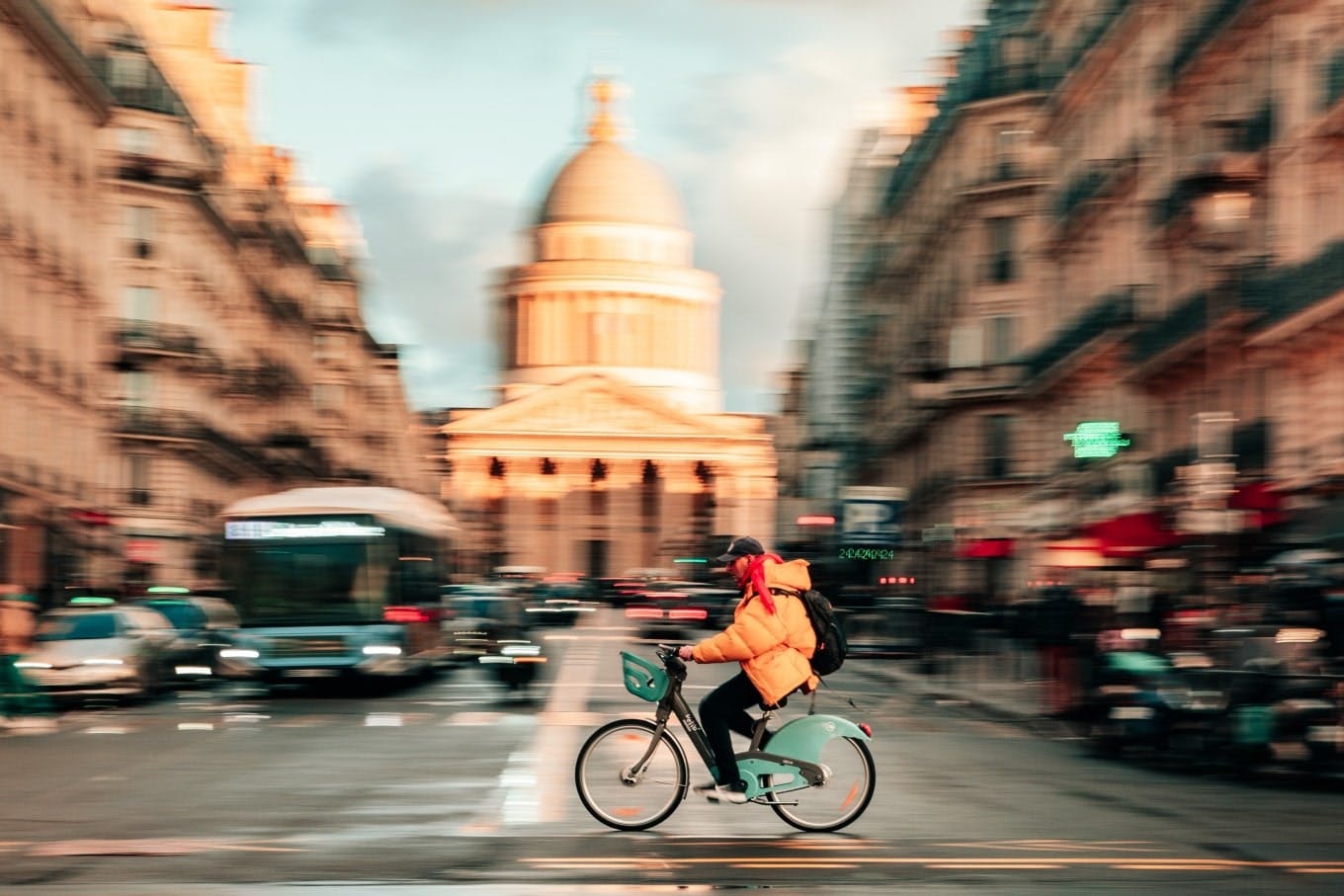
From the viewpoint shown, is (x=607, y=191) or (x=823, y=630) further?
(x=607, y=191)

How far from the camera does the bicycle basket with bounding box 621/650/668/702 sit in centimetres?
1334

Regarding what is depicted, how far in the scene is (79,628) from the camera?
3027 centimetres

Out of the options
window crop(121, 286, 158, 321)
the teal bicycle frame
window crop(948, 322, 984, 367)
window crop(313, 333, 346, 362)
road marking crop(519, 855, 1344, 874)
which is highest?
window crop(313, 333, 346, 362)

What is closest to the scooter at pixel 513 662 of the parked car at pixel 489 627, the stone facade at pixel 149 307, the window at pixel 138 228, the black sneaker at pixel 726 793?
the parked car at pixel 489 627

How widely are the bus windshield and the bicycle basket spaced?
1844 centimetres

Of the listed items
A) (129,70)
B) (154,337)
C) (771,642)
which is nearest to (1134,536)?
(771,642)

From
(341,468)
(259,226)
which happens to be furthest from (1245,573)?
(341,468)

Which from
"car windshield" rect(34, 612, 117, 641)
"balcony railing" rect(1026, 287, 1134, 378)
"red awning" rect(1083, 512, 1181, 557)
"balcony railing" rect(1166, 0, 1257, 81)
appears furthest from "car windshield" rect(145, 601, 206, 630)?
"balcony railing" rect(1166, 0, 1257, 81)

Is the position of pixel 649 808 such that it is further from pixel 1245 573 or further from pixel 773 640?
pixel 1245 573

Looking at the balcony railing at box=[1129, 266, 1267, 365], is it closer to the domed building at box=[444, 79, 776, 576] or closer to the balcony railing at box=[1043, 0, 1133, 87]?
→ the balcony railing at box=[1043, 0, 1133, 87]

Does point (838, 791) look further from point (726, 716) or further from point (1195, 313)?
point (1195, 313)

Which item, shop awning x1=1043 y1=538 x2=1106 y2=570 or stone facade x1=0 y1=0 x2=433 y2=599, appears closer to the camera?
shop awning x1=1043 y1=538 x2=1106 y2=570

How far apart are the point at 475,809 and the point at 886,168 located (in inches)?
3080

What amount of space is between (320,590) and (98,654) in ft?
11.0
